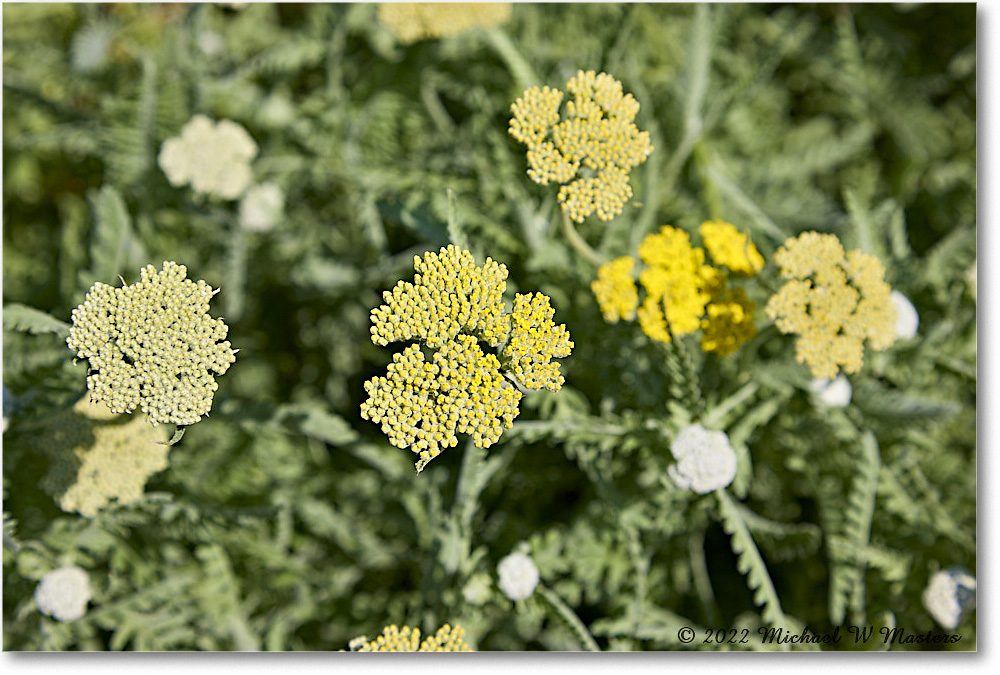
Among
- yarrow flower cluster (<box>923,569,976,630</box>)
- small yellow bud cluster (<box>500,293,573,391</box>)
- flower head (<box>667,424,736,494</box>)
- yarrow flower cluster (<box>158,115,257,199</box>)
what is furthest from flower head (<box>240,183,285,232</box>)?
yarrow flower cluster (<box>923,569,976,630</box>)

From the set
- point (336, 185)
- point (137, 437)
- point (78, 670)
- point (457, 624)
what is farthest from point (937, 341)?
point (78, 670)

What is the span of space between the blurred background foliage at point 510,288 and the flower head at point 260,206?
0.22 feet

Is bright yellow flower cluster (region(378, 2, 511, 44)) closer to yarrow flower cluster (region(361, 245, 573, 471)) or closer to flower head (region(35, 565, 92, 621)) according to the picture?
yarrow flower cluster (region(361, 245, 573, 471))

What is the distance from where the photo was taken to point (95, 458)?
179cm

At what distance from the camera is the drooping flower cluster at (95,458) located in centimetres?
179

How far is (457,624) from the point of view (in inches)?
74.4

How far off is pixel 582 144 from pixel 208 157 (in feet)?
4.33

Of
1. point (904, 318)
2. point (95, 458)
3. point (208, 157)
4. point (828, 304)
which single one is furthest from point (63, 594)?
point (904, 318)

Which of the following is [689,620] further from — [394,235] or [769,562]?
[394,235]

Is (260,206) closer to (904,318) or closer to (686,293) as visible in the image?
(686,293)

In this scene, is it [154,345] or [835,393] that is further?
[835,393]

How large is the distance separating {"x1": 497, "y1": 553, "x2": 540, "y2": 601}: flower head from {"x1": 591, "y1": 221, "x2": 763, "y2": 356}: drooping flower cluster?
0.67 m

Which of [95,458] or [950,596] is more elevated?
[95,458]

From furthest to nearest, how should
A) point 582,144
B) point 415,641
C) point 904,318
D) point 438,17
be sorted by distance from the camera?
point 438,17, point 904,318, point 415,641, point 582,144
